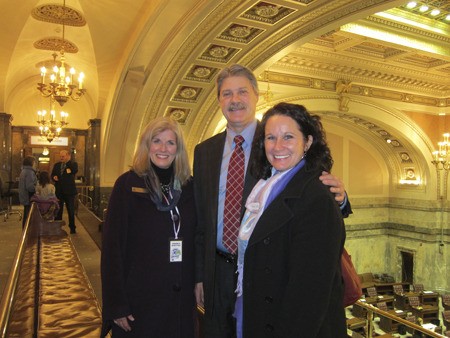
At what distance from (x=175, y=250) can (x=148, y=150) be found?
0.55 metres

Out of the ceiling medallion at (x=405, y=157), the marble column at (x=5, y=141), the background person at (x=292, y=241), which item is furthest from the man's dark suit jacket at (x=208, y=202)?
the ceiling medallion at (x=405, y=157)

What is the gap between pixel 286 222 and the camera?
1542 mm

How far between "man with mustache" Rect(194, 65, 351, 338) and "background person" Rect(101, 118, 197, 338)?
Result: 0.31 feet

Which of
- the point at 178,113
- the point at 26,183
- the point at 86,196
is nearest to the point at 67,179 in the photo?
the point at 26,183

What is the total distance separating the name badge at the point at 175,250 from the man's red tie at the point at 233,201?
0.76 feet

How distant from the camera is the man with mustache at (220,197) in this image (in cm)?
199

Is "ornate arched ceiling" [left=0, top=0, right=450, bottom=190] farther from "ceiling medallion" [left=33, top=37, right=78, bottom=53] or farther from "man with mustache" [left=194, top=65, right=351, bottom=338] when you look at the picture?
"man with mustache" [left=194, top=65, right=351, bottom=338]

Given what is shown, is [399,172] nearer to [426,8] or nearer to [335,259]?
[426,8]

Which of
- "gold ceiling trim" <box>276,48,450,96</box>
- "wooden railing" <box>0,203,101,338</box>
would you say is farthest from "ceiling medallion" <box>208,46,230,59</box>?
"wooden railing" <box>0,203,101,338</box>

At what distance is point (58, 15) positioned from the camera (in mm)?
8352

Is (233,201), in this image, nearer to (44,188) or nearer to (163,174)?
(163,174)

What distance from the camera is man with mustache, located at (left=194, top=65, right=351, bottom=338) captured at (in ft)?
6.53

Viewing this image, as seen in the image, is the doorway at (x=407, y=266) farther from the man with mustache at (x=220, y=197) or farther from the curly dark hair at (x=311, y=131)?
the curly dark hair at (x=311, y=131)

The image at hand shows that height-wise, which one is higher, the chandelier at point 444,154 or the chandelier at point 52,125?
the chandelier at point 52,125
